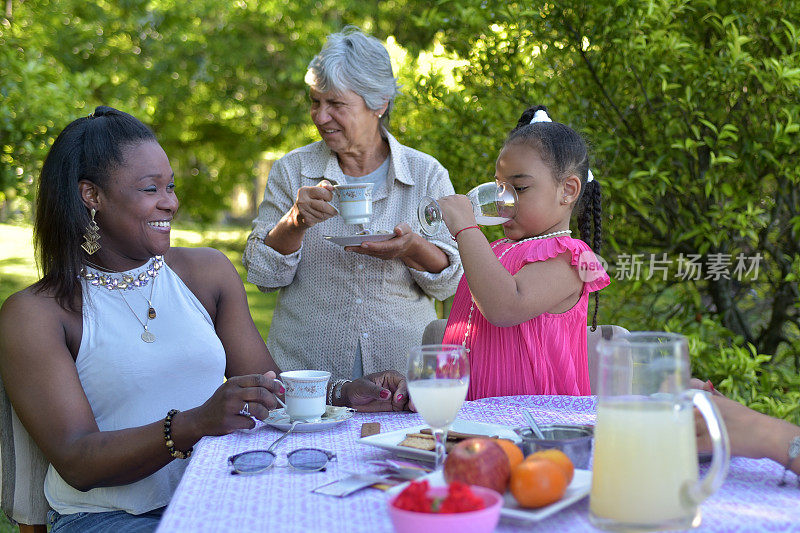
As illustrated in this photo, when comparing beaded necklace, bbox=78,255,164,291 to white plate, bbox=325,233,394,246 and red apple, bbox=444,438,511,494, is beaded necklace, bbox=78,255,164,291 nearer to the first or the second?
white plate, bbox=325,233,394,246

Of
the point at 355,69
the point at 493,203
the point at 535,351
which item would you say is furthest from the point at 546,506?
the point at 355,69

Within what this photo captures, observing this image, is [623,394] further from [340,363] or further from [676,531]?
[340,363]

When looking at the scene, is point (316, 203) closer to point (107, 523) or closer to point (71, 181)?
point (71, 181)

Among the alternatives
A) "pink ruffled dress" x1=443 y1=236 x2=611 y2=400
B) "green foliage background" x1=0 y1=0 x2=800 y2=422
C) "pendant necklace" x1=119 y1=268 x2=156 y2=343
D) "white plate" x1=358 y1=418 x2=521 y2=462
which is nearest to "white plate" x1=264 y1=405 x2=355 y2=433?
"white plate" x1=358 y1=418 x2=521 y2=462

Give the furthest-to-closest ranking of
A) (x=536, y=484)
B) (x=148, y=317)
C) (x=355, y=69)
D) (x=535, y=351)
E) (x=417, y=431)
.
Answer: (x=355, y=69) → (x=535, y=351) → (x=148, y=317) → (x=417, y=431) → (x=536, y=484)

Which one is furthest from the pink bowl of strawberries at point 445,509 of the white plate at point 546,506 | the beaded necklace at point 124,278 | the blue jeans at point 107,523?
the beaded necklace at point 124,278

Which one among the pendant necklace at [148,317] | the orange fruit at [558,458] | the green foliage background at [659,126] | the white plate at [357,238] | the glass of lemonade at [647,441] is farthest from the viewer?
the green foliage background at [659,126]

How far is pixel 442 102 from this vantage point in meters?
4.76

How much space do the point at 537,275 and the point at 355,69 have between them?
4.67 feet

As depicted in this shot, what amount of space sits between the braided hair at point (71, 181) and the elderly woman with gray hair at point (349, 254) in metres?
0.93

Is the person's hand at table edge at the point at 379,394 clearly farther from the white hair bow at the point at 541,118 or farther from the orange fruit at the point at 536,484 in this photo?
the white hair bow at the point at 541,118

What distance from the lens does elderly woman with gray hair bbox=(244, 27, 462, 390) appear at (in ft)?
10.7

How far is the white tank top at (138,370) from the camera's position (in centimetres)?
206

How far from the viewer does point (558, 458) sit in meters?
1.35
